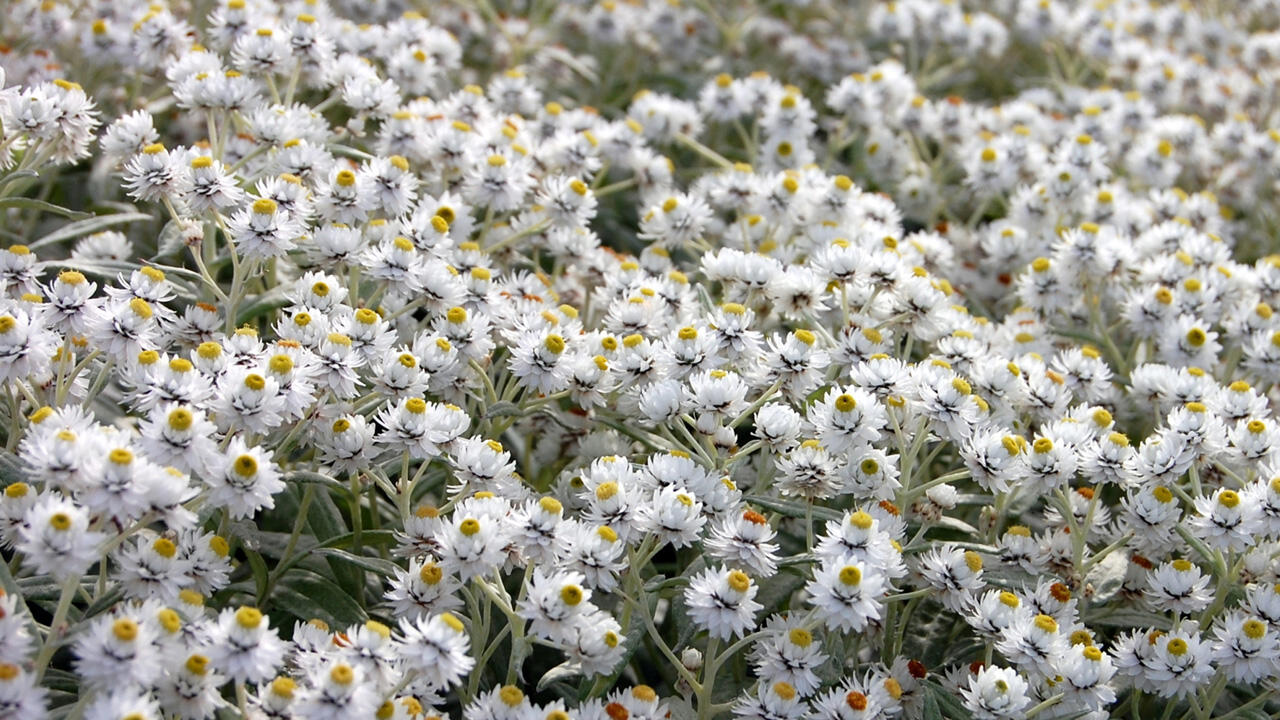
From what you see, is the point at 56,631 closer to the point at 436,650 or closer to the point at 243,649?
the point at 243,649

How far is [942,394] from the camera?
2771 millimetres

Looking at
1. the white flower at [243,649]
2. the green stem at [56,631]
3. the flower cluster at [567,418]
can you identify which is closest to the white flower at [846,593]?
the flower cluster at [567,418]

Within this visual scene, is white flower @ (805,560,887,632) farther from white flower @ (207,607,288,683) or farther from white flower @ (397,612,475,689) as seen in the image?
white flower @ (207,607,288,683)

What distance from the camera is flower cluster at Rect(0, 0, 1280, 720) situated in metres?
2.30

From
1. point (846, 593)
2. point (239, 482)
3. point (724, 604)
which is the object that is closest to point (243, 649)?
point (239, 482)

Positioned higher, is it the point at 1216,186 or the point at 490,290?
the point at 490,290

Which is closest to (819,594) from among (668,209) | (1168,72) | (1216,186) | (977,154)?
(668,209)

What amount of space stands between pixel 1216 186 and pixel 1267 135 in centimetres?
26

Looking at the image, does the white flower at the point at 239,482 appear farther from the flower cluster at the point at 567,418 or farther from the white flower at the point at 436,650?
the white flower at the point at 436,650

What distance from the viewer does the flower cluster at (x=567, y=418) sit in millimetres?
2305

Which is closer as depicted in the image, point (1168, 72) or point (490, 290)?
point (490, 290)

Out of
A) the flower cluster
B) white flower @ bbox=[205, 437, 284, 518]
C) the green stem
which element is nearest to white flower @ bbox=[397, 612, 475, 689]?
the flower cluster

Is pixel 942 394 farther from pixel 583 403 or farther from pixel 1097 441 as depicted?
pixel 583 403

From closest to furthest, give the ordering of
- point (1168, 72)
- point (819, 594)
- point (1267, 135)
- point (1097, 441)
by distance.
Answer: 1. point (819, 594)
2. point (1097, 441)
3. point (1267, 135)
4. point (1168, 72)
